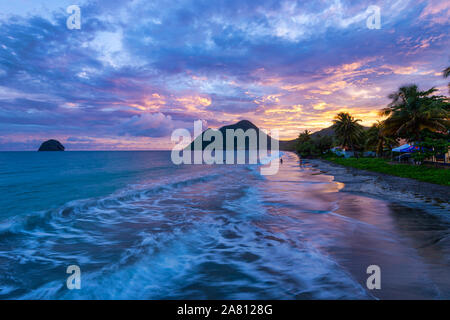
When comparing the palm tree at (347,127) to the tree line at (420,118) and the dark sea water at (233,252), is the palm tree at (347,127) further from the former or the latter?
the dark sea water at (233,252)

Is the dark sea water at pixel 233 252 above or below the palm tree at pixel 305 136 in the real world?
below

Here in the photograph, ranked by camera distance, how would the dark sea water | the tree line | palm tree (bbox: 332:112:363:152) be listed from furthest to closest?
palm tree (bbox: 332:112:363:152) → the tree line → the dark sea water

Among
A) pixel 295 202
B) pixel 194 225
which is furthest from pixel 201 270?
pixel 295 202

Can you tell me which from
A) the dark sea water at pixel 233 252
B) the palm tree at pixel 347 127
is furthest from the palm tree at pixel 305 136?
the dark sea water at pixel 233 252

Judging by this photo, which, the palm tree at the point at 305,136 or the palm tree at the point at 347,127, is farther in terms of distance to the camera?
the palm tree at the point at 305,136

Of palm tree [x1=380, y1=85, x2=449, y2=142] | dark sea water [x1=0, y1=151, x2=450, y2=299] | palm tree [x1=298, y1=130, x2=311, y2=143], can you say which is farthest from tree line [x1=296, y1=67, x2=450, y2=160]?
palm tree [x1=298, y1=130, x2=311, y2=143]

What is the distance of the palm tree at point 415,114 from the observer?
90.8ft

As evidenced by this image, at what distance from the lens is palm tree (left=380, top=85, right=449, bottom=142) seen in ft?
90.8

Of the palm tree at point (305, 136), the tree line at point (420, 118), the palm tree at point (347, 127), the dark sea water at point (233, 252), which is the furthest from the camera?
the palm tree at point (305, 136)

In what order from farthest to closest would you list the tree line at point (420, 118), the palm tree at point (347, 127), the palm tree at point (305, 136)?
the palm tree at point (305, 136) < the palm tree at point (347, 127) < the tree line at point (420, 118)

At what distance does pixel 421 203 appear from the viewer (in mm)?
11102

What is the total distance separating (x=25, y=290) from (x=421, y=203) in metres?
16.2

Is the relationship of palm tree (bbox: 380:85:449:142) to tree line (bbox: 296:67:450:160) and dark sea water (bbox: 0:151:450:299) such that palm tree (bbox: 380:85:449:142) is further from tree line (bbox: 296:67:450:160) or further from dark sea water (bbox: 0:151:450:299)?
dark sea water (bbox: 0:151:450:299)

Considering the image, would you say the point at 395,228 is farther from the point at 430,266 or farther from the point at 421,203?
→ the point at 421,203
